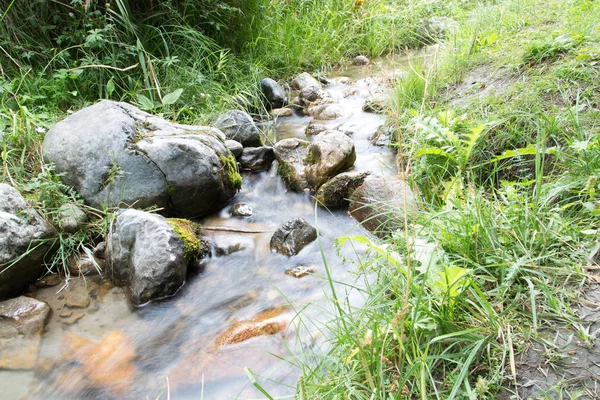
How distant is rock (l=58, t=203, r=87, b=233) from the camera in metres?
3.23

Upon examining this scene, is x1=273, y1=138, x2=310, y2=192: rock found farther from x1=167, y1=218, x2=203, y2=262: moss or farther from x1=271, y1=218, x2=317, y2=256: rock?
x1=167, y1=218, x2=203, y2=262: moss

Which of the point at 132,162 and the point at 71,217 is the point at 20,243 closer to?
the point at 71,217

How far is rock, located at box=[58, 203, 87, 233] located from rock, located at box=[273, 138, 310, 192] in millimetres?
1856

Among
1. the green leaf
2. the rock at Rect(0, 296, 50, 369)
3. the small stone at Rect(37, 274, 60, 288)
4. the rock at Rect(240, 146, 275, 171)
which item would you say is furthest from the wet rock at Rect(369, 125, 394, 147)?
the rock at Rect(0, 296, 50, 369)

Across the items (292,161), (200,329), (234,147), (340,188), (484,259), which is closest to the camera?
(484,259)

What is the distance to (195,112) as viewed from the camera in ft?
16.2

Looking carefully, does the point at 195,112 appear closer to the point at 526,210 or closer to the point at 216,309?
the point at 216,309

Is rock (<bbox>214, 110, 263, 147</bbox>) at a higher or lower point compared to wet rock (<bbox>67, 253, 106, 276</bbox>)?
higher

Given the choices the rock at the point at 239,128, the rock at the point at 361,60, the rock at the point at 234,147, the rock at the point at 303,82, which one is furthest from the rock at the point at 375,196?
the rock at the point at 361,60

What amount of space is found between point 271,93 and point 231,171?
6.90ft

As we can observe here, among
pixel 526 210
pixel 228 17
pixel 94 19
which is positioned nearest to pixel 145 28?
pixel 94 19

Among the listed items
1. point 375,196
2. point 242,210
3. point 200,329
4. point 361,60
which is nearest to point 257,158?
point 242,210

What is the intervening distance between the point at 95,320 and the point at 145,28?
3679 millimetres

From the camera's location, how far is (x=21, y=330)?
8.85ft
